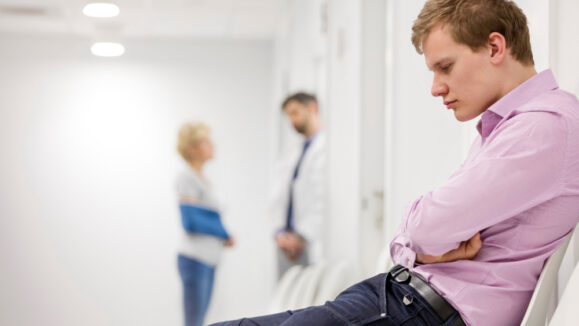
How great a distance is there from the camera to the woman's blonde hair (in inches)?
205

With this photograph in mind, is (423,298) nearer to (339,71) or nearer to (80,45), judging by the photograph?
(339,71)

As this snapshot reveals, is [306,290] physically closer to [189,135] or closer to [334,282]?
[334,282]

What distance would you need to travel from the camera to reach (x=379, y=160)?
275 centimetres

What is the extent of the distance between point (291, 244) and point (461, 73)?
111 inches

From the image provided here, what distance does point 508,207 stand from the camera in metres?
1.00

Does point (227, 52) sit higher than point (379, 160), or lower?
Answer: higher

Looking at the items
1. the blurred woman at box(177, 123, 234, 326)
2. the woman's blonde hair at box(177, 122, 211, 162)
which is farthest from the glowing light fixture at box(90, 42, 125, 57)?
the blurred woman at box(177, 123, 234, 326)

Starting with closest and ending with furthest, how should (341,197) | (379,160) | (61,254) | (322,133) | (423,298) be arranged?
(423,298), (379,160), (341,197), (322,133), (61,254)

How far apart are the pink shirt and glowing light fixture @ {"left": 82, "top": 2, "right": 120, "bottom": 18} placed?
429 cm

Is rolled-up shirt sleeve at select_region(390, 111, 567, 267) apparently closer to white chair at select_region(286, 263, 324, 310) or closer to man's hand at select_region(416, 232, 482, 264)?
man's hand at select_region(416, 232, 482, 264)

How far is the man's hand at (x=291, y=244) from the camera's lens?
3.81 metres

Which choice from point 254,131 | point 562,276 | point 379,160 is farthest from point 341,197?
point 254,131

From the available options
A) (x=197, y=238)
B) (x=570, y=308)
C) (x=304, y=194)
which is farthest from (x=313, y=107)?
(x=570, y=308)

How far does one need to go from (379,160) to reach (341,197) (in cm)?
49
